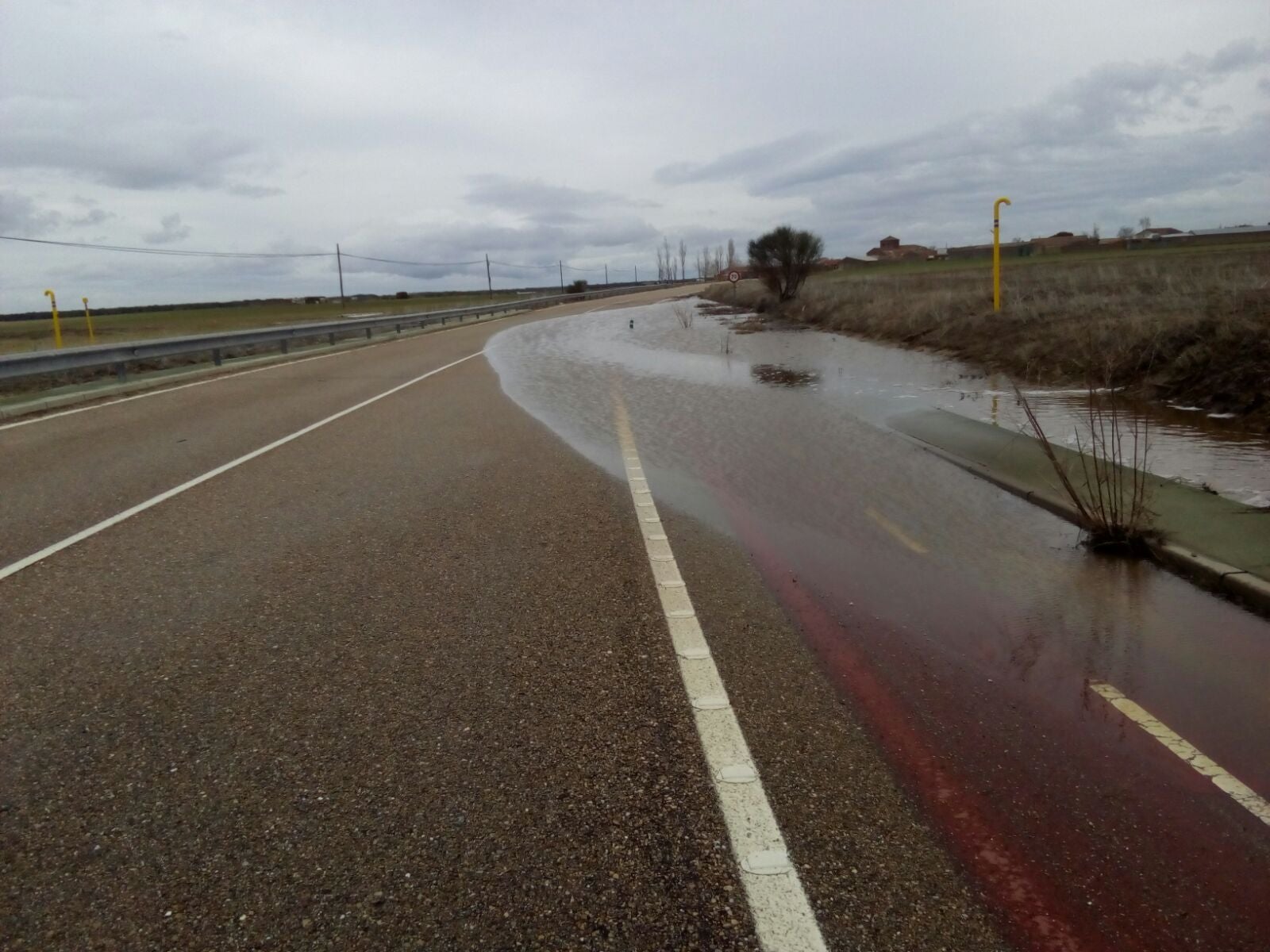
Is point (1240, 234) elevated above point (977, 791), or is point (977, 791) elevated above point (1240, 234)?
point (1240, 234)

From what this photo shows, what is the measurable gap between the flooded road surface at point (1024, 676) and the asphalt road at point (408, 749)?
0.23 meters

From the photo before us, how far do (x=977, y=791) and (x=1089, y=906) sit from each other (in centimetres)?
55

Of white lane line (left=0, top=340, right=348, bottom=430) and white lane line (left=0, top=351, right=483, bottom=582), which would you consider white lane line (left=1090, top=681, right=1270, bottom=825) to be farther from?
white lane line (left=0, top=340, right=348, bottom=430)

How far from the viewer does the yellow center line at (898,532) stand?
18.1 ft

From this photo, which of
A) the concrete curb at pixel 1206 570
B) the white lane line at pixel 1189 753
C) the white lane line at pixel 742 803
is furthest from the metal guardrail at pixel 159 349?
the white lane line at pixel 1189 753

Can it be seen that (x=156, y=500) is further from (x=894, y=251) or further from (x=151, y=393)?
(x=894, y=251)

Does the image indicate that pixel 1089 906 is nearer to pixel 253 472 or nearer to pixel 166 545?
pixel 166 545

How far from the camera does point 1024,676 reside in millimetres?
3670

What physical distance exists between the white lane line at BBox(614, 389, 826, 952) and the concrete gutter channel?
3.05 metres

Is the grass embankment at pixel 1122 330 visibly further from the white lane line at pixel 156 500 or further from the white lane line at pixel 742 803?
the white lane line at pixel 156 500

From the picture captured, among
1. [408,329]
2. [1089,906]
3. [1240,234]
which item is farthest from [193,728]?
[1240,234]

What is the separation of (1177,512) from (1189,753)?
3.40 meters

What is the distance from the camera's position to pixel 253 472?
316 inches

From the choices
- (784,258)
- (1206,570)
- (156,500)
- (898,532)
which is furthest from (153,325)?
(1206,570)
